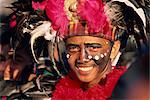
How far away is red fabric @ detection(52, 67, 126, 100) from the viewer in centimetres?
153

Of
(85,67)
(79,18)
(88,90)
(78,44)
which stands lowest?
(88,90)

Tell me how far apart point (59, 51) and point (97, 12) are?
9.5 inches

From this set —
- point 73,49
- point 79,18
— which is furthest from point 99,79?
point 79,18

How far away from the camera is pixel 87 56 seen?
4.96 ft

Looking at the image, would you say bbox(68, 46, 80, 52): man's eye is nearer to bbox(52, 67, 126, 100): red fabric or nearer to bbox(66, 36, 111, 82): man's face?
bbox(66, 36, 111, 82): man's face

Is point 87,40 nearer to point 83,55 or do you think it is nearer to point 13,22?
point 83,55

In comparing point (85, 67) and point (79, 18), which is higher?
point (79, 18)

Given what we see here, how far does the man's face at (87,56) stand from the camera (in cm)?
151

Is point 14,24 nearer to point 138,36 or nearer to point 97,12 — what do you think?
point 97,12

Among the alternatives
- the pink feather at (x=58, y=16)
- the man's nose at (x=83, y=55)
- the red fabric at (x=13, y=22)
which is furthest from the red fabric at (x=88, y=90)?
the red fabric at (x=13, y=22)

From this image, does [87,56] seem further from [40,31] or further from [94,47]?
[40,31]

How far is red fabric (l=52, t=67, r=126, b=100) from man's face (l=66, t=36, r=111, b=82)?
0.13 feet

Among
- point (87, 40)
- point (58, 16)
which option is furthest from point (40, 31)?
point (87, 40)

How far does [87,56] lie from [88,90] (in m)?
0.15
